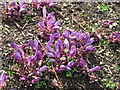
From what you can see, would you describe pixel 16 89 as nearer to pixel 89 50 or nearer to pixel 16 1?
pixel 89 50

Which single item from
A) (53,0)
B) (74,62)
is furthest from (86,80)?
(53,0)

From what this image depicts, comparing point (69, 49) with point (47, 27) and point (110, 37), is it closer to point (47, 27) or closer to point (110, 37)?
point (47, 27)

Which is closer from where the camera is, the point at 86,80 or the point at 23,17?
the point at 86,80

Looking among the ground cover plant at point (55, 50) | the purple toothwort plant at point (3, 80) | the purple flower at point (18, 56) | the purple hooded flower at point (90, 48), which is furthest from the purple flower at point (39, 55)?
the purple hooded flower at point (90, 48)

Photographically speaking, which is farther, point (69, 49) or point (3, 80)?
point (69, 49)

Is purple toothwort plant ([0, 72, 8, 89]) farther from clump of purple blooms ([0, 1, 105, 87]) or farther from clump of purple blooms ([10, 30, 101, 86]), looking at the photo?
clump of purple blooms ([10, 30, 101, 86])

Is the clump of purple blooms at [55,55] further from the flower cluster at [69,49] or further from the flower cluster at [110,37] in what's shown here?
the flower cluster at [110,37]

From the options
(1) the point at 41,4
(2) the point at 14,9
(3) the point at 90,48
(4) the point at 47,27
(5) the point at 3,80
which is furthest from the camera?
(1) the point at 41,4

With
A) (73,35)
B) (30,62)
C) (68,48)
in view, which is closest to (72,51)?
(68,48)

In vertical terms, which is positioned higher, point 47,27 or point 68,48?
point 47,27
